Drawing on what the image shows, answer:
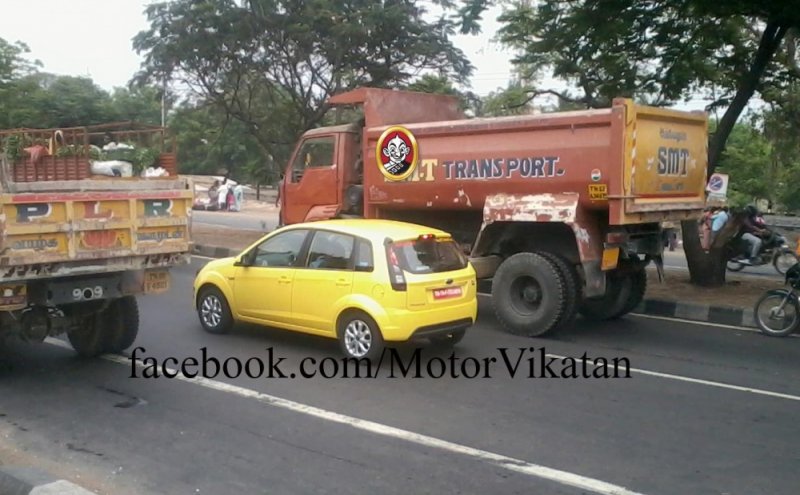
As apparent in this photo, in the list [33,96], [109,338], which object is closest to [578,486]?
[109,338]

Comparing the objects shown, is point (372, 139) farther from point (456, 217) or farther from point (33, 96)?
point (33, 96)

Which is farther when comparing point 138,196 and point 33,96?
point 33,96

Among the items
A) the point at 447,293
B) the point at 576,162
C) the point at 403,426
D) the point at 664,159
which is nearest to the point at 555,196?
the point at 576,162

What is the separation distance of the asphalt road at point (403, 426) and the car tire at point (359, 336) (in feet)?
0.84

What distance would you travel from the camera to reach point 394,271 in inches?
283

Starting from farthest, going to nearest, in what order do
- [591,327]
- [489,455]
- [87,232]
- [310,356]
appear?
[591,327], [310,356], [87,232], [489,455]

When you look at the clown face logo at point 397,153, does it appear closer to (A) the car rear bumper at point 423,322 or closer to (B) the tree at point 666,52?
(B) the tree at point 666,52

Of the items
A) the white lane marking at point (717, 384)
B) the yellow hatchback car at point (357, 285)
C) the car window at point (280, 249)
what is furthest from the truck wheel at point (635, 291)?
the car window at point (280, 249)

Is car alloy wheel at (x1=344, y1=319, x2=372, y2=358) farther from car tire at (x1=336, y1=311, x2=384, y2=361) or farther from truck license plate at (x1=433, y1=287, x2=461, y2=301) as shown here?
truck license plate at (x1=433, y1=287, x2=461, y2=301)

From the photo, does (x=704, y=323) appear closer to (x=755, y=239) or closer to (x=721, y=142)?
(x=721, y=142)

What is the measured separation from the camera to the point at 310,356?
305 inches

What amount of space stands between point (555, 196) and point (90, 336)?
5069 mm

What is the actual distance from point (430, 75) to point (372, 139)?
7462mm

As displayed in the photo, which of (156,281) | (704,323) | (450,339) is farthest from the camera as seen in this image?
(704,323)
